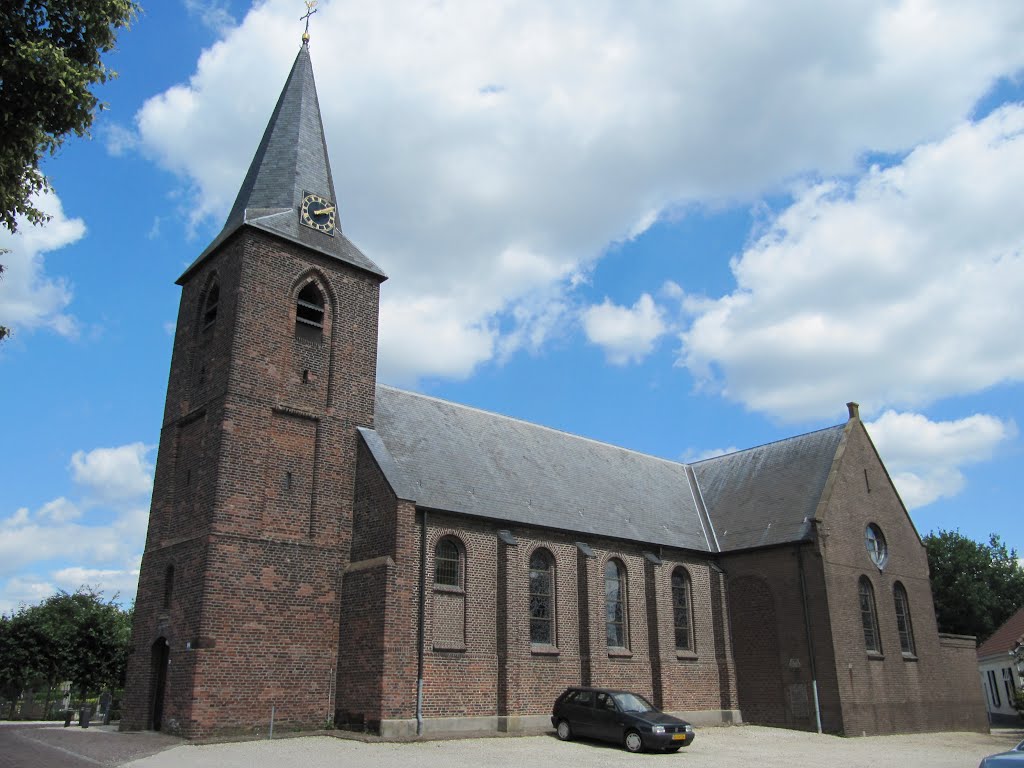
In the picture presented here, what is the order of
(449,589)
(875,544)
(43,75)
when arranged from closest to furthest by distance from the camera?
1. (43,75)
2. (449,589)
3. (875,544)

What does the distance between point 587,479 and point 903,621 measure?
12765mm

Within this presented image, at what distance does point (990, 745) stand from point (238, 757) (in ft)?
73.8

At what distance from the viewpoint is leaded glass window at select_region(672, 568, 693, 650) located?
2797cm

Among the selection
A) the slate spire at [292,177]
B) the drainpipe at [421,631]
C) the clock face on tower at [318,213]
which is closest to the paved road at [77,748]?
the drainpipe at [421,631]

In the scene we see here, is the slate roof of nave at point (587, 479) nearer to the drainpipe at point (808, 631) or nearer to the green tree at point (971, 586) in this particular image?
the drainpipe at point (808, 631)

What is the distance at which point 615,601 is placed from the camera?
2659 centimetres

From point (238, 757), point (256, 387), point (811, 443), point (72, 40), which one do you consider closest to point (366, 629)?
point (238, 757)

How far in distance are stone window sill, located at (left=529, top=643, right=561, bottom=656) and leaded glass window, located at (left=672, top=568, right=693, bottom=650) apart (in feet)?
19.2

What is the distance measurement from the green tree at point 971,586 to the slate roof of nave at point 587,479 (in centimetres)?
2670

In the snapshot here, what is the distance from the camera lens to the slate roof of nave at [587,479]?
80.0ft

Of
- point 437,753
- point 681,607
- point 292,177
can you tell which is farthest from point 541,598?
point 292,177

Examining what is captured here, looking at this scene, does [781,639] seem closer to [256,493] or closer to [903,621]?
[903,621]

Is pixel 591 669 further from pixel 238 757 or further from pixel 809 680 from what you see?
pixel 238 757

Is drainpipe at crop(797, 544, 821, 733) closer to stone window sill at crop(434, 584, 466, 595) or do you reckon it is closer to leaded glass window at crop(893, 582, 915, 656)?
leaded glass window at crop(893, 582, 915, 656)
